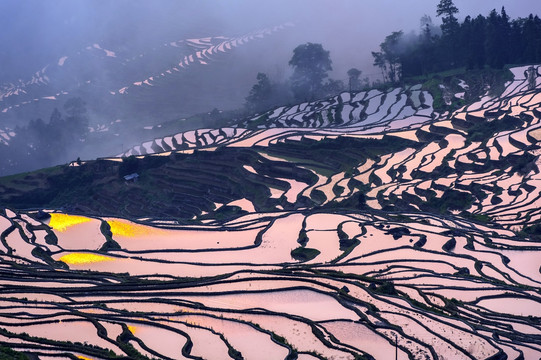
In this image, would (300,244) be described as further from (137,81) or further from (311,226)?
(137,81)

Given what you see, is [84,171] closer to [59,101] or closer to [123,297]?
[123,297]

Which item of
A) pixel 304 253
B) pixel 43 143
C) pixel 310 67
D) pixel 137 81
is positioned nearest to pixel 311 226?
pixel 304 253

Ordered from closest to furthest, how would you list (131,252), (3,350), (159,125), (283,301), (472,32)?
(3,350), (283,301), (131,252), (472,32), (159,125)

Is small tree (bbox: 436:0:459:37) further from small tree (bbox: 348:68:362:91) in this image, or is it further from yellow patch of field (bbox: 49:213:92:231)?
yellow patch of field (bbox: 49:213:92:231)

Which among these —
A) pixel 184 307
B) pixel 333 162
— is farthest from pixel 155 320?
pixel 333 162

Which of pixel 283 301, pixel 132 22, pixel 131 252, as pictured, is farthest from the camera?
pixel 132 22

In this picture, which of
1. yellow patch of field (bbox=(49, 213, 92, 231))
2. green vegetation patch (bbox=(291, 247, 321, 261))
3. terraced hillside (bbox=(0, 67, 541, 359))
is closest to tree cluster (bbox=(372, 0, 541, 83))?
terraced hillside (bbox=(0, 67, 541, 359))
